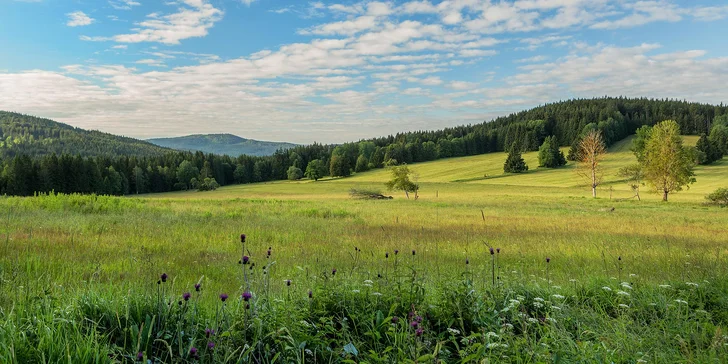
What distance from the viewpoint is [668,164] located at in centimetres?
4419

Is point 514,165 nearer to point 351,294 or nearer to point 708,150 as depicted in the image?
point 708,150

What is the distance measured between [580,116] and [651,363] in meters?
155

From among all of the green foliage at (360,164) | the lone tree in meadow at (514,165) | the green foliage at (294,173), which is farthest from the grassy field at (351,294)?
the green foliage at (360,164)

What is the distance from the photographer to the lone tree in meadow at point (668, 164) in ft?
145

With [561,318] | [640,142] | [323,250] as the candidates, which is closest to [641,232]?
[323,250]

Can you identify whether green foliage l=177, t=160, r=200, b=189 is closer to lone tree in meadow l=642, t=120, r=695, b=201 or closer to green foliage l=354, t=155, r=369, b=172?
green foliage l=354, t=155, r=369, b=172

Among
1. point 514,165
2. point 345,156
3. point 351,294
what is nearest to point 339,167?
point 345,156

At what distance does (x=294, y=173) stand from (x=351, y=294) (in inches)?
4506

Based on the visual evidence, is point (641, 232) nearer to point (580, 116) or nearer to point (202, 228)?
point (202, 228)

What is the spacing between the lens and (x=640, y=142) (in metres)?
88.8

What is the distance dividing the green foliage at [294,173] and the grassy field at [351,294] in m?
99.2

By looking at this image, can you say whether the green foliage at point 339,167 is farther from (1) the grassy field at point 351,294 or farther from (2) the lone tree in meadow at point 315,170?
(1) the grassy field at point 351,294

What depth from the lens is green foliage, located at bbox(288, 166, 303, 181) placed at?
116562 millimetres

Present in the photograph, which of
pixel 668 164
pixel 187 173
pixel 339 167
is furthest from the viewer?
pixel 339 167
